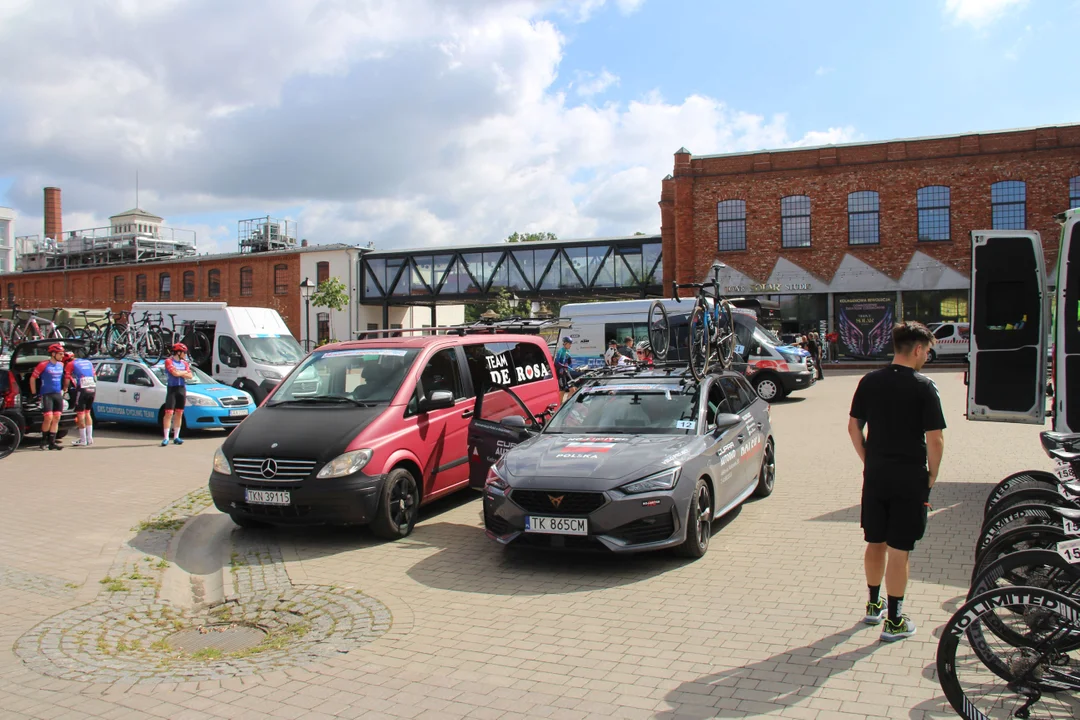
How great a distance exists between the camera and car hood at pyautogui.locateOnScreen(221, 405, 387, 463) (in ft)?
25.2

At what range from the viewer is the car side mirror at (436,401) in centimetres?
855

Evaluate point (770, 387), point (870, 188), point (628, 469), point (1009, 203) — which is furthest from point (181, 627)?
point (1009, 203)

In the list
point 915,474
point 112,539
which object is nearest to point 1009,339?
point 915,474

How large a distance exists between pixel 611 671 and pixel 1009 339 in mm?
6717

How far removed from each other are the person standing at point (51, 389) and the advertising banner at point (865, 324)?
1228 inches

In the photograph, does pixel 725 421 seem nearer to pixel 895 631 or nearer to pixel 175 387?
pixel 895 631

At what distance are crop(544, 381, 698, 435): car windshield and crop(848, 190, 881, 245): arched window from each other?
31.3 meters

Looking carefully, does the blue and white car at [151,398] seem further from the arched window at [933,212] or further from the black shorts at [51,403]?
the arched window at [933,212]

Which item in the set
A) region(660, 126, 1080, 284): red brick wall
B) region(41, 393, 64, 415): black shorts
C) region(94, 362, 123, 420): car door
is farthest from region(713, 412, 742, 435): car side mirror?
region(660, 126, 1080, 284): red brick wall

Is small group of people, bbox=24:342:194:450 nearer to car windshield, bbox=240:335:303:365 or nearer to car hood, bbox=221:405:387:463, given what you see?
car windshield, bbox=240:335:303:365

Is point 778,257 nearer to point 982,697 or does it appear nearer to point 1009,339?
point 1009,339

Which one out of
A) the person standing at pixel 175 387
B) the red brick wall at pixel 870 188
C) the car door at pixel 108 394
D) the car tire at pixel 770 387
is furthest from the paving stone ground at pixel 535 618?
the red brick wall at pixel 870 188

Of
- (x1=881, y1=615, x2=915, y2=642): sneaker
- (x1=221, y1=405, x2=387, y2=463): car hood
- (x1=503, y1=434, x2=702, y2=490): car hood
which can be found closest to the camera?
(x1=881, y1=615, x2=915, y2=642): sneaker

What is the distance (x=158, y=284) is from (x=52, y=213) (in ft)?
98.1
